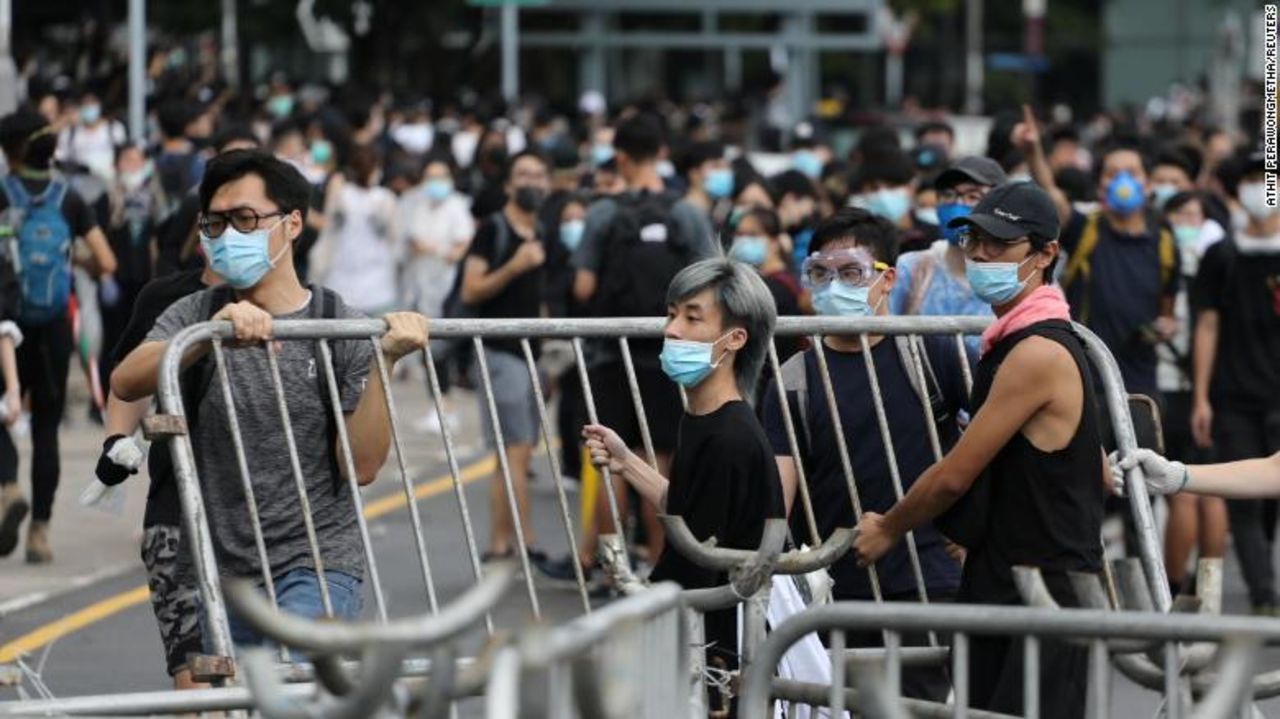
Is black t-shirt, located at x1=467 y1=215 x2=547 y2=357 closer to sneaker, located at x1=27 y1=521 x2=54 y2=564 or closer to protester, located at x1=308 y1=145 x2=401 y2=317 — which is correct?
sneaker, located at x1=27 y1=521 x2=54 y2=564

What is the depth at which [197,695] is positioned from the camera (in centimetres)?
516

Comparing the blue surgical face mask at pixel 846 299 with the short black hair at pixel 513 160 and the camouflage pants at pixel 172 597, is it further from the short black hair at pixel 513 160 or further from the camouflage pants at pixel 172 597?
the short black hair at pixel 513 160

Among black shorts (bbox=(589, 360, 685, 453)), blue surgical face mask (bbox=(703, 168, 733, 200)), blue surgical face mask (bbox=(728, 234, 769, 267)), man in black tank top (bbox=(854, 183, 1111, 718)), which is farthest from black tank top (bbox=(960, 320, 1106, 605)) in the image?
blue surgical face mask (bbox=(703, 168, 733, 200))

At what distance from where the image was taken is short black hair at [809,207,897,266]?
26.0ft

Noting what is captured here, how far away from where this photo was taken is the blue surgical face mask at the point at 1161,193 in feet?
44.6

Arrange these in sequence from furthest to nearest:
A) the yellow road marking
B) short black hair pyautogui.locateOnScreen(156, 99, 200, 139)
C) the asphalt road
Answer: short black hair pyautogui.locateOnScreen(156, 99, 200, 139) < the yellow road marking < the asphalt road

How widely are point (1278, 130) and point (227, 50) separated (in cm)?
3397

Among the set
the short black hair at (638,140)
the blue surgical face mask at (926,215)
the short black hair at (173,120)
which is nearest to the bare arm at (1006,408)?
→ the blue surgical face mask at (926,215)

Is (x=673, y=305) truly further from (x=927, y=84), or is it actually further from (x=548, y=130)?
(x=927, y=84)

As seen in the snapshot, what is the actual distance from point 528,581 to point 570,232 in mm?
7287

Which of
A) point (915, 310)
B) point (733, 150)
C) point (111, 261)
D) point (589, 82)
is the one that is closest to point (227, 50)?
point (589, 82)

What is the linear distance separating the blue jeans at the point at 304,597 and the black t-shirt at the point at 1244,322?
565cm

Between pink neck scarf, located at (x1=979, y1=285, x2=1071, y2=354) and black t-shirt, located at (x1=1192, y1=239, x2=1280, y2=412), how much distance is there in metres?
5.20

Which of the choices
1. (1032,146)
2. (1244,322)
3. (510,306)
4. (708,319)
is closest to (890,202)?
(1032,146)
